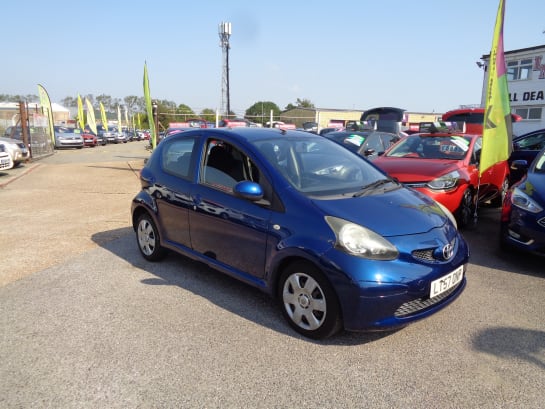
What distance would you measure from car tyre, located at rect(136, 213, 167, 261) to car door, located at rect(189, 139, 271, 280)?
31.8 inches

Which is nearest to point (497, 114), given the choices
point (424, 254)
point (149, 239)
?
point (424, 254)

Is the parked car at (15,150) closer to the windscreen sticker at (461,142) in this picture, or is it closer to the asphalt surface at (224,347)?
the asphalt surface at (224,347)

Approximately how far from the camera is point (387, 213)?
317 centimetres

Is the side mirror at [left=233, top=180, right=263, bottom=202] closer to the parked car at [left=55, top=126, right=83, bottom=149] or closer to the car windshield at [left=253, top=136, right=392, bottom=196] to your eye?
the car windshield at [left=253, top=136, right=392, bottom=196]

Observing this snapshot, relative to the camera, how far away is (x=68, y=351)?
3.02 m

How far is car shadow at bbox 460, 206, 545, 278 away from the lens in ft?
15.5

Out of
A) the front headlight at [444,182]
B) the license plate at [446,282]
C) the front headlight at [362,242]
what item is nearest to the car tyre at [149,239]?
the front headlight at [362,242]

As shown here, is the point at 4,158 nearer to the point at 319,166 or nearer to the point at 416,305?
the point at 319,166

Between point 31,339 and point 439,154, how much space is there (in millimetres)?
6024

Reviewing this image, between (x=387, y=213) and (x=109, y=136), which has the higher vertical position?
(x=387, y=213)

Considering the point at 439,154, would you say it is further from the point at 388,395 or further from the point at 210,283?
the point at 388,395

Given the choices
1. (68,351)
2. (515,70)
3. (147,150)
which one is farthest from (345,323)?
(515,70)

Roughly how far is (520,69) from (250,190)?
29304mm

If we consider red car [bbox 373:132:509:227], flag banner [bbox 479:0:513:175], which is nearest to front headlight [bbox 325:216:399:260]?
red car [bbox 373:132:509:227]
